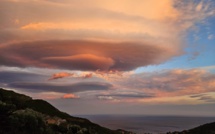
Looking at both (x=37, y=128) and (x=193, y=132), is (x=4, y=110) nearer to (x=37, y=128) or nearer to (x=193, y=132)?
(x=37, y=128)

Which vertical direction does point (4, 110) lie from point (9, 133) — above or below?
above

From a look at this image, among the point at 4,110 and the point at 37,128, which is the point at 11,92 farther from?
the point at 4,110

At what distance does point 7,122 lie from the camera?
34.7 m

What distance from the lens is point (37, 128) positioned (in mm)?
44656

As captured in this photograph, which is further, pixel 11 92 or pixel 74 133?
pixel 11 92

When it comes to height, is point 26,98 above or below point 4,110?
above

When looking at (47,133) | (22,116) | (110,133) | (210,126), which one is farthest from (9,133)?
(210,126)

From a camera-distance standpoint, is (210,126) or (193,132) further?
(210,126)

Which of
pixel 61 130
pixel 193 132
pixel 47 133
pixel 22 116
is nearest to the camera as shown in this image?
pixel 22 116

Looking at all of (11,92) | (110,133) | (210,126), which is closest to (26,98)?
(11,92)

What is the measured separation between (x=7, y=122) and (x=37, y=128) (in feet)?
34.5

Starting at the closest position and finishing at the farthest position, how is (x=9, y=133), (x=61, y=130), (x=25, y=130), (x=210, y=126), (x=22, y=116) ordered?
(x=9, y=133)
(x=25, y=130)
(x=22, y=116)
(x=61, y=130)
(x=210, y=126)

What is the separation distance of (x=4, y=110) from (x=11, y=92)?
93401mm

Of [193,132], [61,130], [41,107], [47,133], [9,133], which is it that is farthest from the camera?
[193,132]
